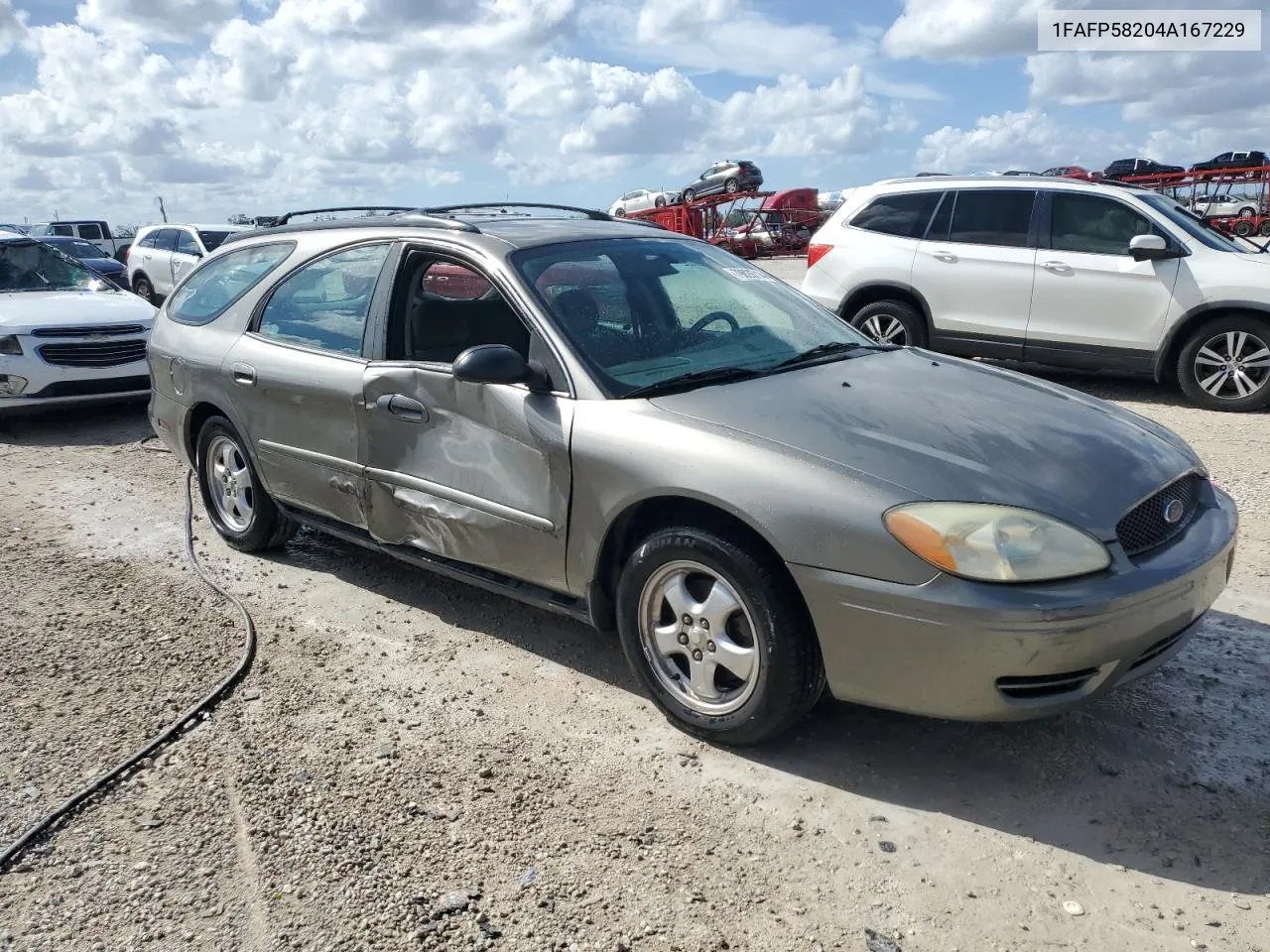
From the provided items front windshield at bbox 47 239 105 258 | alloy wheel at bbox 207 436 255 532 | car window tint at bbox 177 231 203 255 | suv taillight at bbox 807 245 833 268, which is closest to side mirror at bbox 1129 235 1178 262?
suv taillight at bbox 807 245 833 268

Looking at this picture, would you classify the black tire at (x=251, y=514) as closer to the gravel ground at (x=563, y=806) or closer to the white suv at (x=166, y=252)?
the gravel ground at (x=563, y=806)

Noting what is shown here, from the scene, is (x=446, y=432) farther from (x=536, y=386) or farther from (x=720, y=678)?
(x=720, y=678)

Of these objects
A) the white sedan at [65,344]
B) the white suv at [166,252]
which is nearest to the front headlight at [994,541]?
the white sedan at [65,344]

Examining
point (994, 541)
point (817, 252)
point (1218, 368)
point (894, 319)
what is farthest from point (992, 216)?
point (994, 541)

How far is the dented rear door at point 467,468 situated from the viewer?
3652 mm

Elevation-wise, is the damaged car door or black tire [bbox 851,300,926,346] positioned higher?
the damaged car door

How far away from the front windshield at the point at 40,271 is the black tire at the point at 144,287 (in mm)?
9358

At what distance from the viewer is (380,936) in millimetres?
2602

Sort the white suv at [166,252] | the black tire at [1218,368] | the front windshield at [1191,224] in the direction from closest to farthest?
1. the black tire at [1218,368]
2. the front windshield at [1191,224]
3. the white suv at [166,252]

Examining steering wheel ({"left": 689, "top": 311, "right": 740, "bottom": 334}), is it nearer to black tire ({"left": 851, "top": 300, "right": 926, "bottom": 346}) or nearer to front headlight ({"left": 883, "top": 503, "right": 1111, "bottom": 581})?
front headlight ({"left": 883, "top": 503, "right": 1111, "bottom": 581})

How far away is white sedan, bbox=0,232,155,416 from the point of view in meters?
8.62

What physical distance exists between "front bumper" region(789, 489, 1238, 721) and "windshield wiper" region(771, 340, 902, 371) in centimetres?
117

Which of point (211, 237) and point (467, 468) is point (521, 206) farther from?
point (211, 237)

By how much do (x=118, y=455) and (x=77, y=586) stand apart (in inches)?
125
